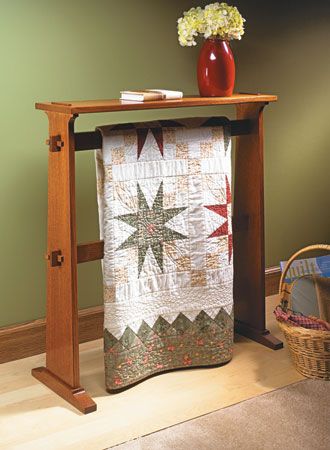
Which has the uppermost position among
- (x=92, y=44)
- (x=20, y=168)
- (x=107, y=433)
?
(x=92, y=44)

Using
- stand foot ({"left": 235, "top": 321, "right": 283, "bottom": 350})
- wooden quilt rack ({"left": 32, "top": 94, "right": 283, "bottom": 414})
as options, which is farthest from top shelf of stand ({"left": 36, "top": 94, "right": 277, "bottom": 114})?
stand foot ({"left": 235, "top": 321, "right": 283, "bottom": 350})

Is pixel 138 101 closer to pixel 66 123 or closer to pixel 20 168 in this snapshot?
pixel 66 123

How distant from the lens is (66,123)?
2551mm

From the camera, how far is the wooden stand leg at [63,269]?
2605 mm

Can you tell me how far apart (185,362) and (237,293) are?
491 millimetres

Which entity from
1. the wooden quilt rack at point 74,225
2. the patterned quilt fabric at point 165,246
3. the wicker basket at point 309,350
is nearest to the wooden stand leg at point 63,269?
the wooden quilt rack at point 74,225

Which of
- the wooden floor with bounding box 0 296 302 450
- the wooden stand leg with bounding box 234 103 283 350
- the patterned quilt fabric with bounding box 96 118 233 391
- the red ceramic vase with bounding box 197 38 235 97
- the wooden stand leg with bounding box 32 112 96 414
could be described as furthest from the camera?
the wooden stand leg with bounding box 234 103 283 350

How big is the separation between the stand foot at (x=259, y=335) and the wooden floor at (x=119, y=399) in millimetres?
29

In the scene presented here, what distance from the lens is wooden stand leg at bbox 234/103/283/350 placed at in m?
3.10

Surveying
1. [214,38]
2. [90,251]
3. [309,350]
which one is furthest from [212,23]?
[309,350]

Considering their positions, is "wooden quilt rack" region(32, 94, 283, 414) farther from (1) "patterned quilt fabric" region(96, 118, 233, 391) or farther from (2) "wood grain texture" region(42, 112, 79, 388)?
(1) "patterned quilt fabric" region(96, 118, 233, 391)

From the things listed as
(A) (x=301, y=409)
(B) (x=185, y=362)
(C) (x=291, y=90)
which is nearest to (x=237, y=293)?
(B) (x=185, y=362)

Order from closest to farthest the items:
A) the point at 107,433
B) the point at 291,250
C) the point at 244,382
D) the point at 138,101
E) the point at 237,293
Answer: the point at 107,433
the point at 138,101
the point at 244,382
the point at 237,293
the point at 291,250

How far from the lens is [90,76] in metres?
3.06
